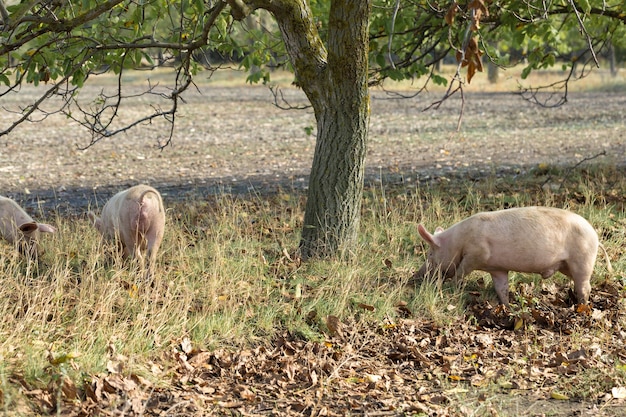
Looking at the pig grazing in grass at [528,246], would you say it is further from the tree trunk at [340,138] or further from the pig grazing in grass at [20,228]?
the pig grazing in grass at [20,228]

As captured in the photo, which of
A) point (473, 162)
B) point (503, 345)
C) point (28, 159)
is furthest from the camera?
point (28, 159)

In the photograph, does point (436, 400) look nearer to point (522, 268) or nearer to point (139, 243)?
point (522, 268)

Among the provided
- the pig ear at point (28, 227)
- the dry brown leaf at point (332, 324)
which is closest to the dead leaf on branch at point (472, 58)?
the dry brown leaf at point (332, 324)

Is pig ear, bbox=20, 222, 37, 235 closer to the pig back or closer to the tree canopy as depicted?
the tree canopy

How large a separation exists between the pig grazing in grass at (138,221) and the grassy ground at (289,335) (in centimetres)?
21

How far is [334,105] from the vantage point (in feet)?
25.1

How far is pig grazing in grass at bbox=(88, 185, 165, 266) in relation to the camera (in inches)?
285

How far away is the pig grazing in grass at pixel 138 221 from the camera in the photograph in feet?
23.7

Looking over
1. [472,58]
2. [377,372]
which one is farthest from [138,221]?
[472,58]

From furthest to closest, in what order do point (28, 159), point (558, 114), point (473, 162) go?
1. point (558, 114)
2. point (28, 159)
3. point (473, 162)

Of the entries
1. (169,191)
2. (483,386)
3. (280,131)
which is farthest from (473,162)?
(483,386)

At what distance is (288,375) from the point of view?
18.6 feet

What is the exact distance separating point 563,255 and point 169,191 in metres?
6.71

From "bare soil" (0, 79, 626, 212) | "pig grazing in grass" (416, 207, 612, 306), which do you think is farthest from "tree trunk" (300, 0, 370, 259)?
"bare soil" (0, 79, 626, 212)
